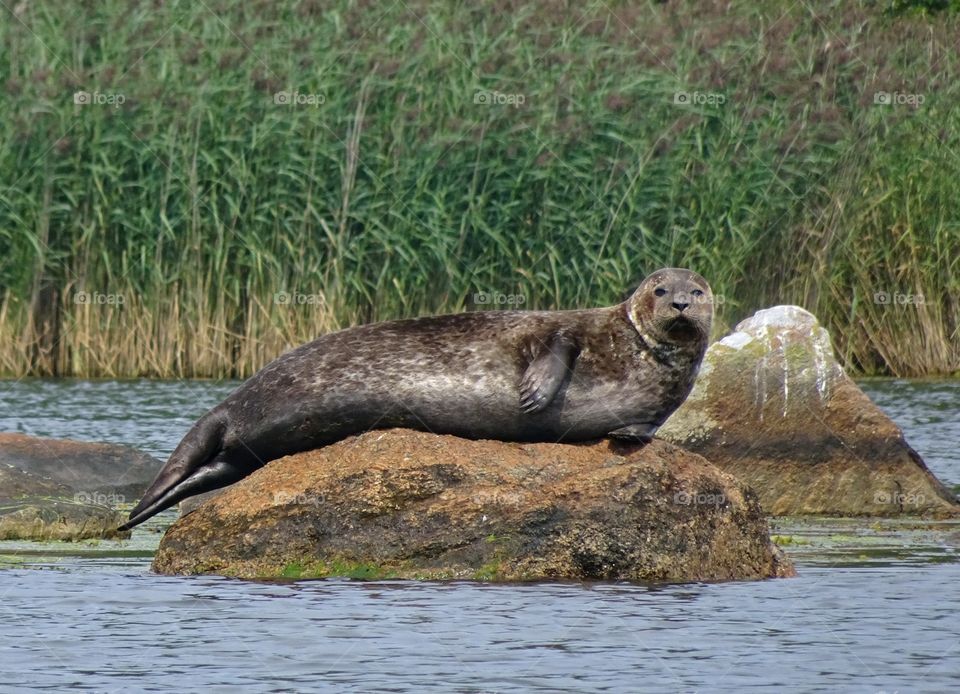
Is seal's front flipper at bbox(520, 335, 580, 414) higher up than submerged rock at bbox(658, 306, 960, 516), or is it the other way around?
seal's front flipper at bbox(520, 335, 580, 414)

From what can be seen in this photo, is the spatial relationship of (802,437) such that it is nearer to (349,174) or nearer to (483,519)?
(483,519)

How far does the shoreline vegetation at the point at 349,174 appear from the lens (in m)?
18.5

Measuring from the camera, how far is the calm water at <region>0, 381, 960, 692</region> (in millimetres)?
6688

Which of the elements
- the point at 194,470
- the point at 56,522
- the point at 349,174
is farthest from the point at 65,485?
the point at 349,174

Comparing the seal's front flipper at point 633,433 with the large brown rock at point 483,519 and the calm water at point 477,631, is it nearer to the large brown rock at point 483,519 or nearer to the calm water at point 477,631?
the large brown rock at point 483,519

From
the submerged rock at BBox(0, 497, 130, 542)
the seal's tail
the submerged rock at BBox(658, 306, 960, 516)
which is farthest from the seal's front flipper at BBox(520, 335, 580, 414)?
the submerged rock at BBox(658, 306, 960, 516)

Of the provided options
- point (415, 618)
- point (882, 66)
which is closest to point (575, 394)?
point (415, 618)

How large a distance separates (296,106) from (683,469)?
10130 mm

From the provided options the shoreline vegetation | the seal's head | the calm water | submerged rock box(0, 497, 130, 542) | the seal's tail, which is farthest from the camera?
the shoreline vegetation

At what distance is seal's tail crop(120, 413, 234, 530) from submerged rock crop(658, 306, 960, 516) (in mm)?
3292

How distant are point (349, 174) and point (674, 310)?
31.3ft

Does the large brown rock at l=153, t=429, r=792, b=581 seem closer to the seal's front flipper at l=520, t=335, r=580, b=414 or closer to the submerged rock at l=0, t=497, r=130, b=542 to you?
the seal's front flipper at l=520, t=335, r=580, b=414

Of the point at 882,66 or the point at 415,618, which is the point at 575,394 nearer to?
the point at 415,618

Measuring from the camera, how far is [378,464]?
8977 millimetres
